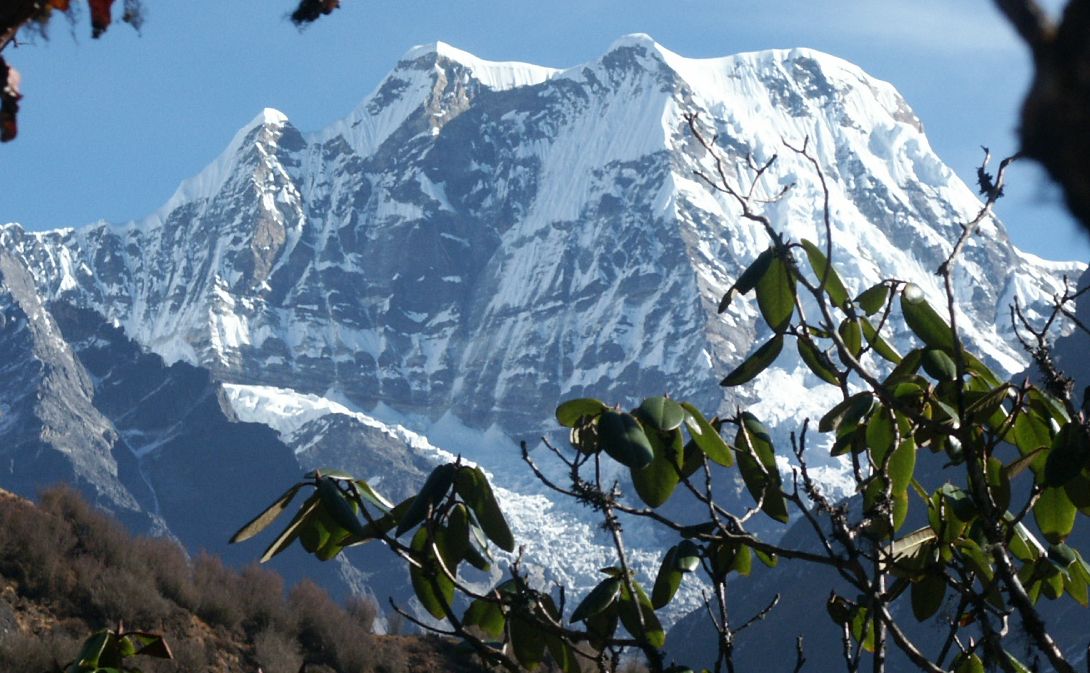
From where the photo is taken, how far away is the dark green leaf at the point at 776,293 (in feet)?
7.99

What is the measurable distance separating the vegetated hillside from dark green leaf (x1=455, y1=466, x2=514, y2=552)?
550 inches

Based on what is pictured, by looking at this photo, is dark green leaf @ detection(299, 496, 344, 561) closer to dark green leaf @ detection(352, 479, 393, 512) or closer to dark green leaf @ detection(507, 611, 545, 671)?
dark green leaf @ detection(352, 479, 393, 512)

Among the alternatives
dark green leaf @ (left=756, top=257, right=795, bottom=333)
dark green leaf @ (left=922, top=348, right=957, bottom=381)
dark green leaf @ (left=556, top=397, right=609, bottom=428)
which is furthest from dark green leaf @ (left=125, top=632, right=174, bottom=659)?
dark green leaf @ (left=922, top=348, right=957, bottom=381)

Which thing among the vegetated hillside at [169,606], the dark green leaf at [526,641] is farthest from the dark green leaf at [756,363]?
the vegetated hillside at [169,606]

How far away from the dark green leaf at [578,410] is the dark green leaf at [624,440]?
10 cm

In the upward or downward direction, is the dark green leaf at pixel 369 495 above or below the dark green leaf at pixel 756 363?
below

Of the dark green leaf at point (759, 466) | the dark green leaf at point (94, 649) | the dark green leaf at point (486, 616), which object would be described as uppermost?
the dark green leaf at point (759, 466)

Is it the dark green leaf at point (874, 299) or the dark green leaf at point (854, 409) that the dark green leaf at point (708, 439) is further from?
the dark green leaf at point (874, 299)

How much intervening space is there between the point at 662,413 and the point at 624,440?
10cm

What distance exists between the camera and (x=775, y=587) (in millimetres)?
100688

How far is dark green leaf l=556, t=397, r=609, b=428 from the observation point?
2556mm

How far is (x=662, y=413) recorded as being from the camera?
2.44m

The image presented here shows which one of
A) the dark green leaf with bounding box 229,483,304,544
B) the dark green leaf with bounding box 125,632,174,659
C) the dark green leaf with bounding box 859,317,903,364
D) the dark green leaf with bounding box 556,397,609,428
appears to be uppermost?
the dark green leaf with bounding box 859,317,903,364

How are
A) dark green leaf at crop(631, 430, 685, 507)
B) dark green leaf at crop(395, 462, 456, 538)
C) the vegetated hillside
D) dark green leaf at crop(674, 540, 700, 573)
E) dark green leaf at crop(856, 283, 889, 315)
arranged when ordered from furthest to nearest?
the vegetated hillside → dark green leaf at crop(674, 540, 700, 573) → dark green leaf at crop(856, 283, 889, 315) → dark green leaf at crop(631, 430, 685, 507) → dark green leaf at crop(395, 462, 456, 538)
